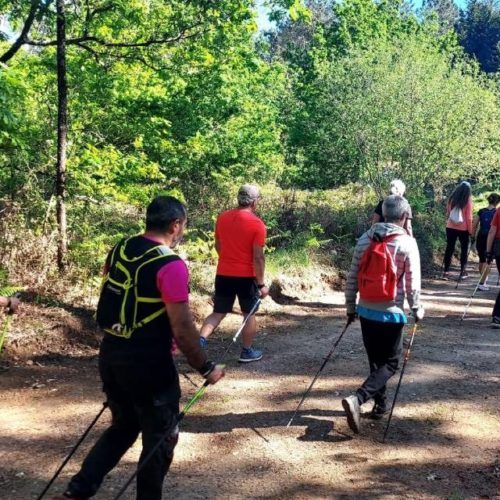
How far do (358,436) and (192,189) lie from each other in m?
10.3

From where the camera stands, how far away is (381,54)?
54.7ft

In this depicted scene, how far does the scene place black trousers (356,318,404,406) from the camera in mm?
5371

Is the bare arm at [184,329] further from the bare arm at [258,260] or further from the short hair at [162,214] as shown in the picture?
the bare arm at [258,260]

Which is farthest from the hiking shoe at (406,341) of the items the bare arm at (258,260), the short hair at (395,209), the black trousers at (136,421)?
the black trousers at (136,421)

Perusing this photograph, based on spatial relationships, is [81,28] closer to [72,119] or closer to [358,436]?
[72,119]

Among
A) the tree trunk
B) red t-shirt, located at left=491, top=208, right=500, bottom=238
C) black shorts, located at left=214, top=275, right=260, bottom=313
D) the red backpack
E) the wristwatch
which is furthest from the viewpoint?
red t-shirt, located at left=491, top=208, right=500, bottom=238

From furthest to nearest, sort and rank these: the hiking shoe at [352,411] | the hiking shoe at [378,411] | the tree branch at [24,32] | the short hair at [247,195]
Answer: the tree branch at [24,32] < the short hair at [247,195] < the hiking shoe at [378,411] < the hiking shoe at [352,411]

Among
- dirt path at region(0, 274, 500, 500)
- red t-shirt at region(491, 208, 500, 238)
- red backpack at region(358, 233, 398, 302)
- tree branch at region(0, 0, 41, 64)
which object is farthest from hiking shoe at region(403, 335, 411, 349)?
tree branch at region(0, 0, 41, 64)

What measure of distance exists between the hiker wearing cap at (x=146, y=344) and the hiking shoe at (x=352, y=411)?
186 cm

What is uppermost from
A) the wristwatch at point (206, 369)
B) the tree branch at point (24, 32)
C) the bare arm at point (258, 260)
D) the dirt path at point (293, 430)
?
Result: the tree branch at point (24, 32)

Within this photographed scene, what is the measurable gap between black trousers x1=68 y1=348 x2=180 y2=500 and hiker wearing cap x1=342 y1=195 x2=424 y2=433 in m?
2.12

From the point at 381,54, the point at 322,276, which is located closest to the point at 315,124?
the point at 381,54

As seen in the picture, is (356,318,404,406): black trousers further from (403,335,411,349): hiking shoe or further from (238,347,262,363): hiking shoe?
(403,335,411,349): hiking shoe

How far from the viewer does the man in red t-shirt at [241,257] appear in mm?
6953
